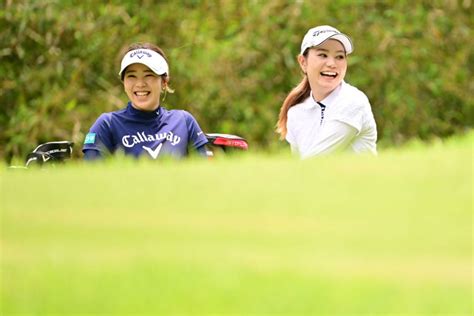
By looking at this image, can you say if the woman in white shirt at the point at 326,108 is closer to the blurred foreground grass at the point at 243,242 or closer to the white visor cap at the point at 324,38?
the white visor cap at the point at 324,38

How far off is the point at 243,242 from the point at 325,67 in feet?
11.3

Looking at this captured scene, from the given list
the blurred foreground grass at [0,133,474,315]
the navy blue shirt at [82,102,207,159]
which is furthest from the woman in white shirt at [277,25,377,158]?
the blurred foreground grass at [0,133,474,315]

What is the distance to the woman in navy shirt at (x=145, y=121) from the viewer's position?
17.4ft

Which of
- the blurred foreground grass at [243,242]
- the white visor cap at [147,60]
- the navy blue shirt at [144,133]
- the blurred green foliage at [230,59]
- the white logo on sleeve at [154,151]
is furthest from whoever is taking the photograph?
the blurred green foliage at [230,59]

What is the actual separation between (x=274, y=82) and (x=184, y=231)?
328 inches

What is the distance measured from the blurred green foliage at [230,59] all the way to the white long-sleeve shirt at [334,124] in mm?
4438

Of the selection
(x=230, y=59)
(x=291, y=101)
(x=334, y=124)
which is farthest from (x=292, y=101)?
(x=230, y=59)

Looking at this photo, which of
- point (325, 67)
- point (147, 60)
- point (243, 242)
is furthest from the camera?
point (147, 60)

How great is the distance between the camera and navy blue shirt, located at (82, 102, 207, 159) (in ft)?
17.2

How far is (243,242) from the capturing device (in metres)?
1.98

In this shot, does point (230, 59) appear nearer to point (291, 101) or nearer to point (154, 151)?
point (291, 101)

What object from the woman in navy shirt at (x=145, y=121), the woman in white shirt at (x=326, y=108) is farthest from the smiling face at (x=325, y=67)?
the woman in navy shirt at (x=145, y=121)

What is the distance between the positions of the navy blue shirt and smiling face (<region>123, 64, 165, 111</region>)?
44 millimetres

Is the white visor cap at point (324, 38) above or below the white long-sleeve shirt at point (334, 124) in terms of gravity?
above
